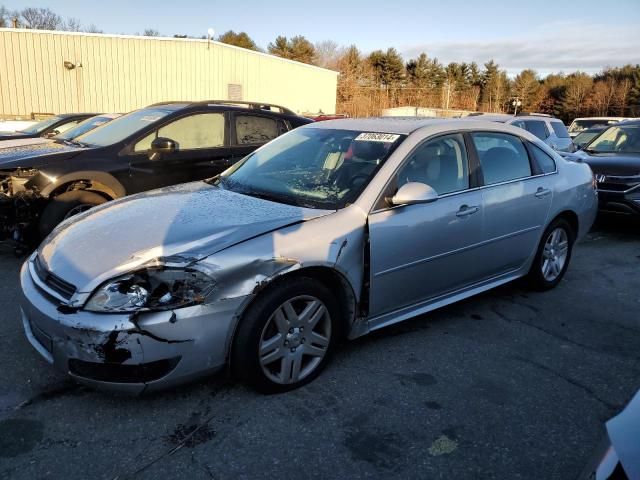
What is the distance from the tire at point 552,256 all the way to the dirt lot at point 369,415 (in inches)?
31.5

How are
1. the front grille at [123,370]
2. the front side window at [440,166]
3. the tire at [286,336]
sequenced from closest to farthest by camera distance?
the front grille at [123,370]
the tire at [286,336]
the front side window at [440,166]

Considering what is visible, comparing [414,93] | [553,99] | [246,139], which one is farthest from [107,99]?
[553,99]

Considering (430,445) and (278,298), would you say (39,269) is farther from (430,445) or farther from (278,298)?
(430,445)

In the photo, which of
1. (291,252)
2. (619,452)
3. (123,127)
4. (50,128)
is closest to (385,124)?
(291,252)

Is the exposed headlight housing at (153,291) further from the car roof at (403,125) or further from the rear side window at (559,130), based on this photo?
the rear side window at (559,130)

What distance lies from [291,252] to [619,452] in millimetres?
1797

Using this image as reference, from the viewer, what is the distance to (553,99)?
77250mm

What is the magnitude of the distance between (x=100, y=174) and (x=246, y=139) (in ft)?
6.03

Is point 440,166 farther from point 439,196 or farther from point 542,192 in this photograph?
point 542,192

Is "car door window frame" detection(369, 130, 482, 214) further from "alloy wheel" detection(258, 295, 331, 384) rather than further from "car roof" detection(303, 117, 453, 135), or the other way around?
"alloy wheel" detection(258, 295, 331, 384)

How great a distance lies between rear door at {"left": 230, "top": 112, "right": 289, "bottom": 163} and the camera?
20.9 feet

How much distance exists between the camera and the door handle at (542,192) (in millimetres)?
4406

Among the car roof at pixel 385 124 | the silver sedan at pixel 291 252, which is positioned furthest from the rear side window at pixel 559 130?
the car roof at pixel 385 124

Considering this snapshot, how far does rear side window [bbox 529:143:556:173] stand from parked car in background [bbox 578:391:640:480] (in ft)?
11.0
